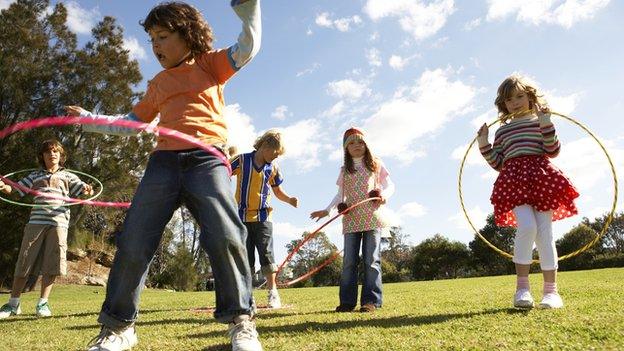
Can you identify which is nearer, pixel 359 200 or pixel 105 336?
pixel 105 336

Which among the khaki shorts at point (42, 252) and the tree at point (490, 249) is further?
the tree at point (490, 249)

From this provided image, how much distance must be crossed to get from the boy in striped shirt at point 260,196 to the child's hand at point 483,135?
2.59 m

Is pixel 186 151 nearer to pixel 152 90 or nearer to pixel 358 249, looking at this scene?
pixel 152 90

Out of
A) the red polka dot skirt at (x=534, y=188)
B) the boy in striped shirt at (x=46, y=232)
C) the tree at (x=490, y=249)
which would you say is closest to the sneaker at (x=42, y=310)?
the boy in striped shirt at (x=46, y=232)

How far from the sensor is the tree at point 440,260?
1786 inches

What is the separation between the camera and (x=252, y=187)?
21.5 ft

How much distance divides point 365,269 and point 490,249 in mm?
39064

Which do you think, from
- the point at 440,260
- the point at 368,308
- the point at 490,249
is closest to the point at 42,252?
the point at 368,308

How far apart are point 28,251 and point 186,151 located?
4592 millimetres

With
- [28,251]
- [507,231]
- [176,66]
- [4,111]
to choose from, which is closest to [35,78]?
[4,111]

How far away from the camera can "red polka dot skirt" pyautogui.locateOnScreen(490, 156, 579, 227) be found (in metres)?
4.55

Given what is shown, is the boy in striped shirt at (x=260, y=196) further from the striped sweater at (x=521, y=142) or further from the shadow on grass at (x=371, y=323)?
the striped sweater at (x=521, y=142)

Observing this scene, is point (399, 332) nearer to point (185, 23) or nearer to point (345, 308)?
point (345, 308)

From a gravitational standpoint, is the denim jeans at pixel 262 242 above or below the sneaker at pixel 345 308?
above
